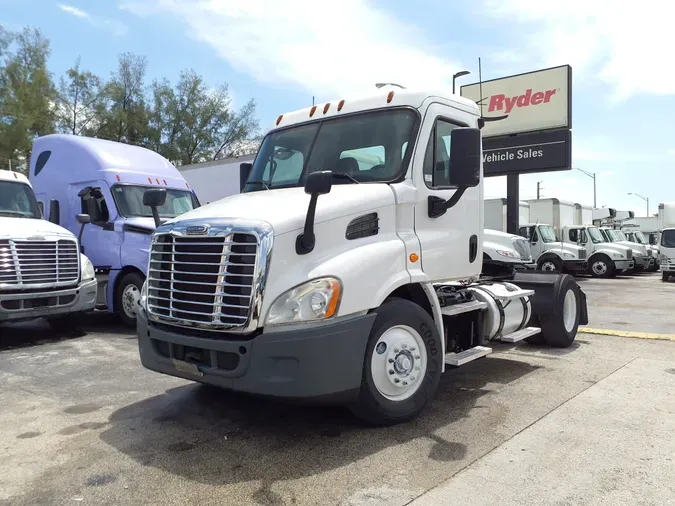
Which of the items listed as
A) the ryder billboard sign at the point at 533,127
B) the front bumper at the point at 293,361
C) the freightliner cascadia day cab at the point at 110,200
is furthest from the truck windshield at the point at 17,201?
the ryder billboard sign at the point at 533,127

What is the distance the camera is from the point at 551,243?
23.0 metres

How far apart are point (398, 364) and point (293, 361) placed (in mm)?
977

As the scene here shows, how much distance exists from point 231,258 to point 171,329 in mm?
890

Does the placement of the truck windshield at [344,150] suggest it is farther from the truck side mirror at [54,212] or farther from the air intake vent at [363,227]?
the truck side mirror at [54,212]

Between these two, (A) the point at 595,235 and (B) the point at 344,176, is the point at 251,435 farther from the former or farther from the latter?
(A) the point at 595,235

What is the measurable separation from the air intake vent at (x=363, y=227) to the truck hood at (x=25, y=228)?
19.3 feet

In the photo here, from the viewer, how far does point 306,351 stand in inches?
145

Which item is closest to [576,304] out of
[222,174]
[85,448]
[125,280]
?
[85,448]

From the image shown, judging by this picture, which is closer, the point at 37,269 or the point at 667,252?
the point at 37,269

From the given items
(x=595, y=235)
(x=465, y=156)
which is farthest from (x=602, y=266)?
(x=465, y=156)

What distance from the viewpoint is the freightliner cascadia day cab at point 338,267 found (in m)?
3.78

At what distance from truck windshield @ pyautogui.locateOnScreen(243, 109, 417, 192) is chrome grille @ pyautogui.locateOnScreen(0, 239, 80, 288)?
4.32m

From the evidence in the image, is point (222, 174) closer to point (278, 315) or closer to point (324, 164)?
point (324, 164)

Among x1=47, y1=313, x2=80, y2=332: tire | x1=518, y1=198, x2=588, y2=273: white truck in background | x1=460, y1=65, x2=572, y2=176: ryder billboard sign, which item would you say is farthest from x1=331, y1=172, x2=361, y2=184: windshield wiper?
x1=518, y1=198, x2=588, y2=273: white truck in background
